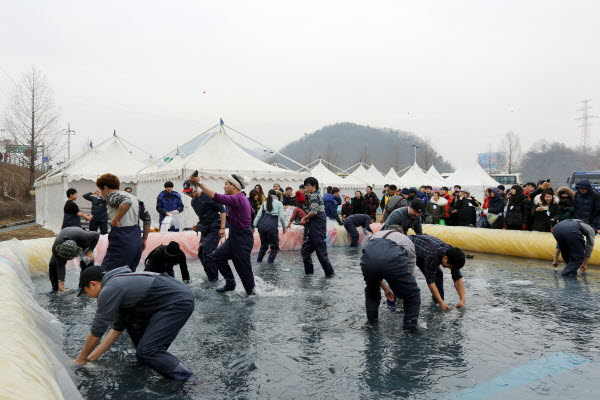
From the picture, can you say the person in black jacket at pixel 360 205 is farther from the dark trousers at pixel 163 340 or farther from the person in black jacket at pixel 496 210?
the dark trousers at pixel 163 340

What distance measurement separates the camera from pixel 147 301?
11.6ft

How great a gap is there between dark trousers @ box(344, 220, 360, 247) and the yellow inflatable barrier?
211cm

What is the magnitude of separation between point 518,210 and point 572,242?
11.3 ft

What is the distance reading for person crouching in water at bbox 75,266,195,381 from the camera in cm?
338

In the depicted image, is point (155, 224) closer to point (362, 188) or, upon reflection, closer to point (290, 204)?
point (290, 204)

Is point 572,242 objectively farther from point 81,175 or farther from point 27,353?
point 81,175

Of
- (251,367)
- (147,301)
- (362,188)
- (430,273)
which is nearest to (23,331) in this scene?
(147,301)

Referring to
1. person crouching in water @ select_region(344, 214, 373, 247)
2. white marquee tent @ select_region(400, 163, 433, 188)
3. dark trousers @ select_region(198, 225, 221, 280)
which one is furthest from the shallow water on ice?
white marquee tent @ select_region(400, 163, 433, 188)

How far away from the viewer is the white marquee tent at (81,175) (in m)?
18.0

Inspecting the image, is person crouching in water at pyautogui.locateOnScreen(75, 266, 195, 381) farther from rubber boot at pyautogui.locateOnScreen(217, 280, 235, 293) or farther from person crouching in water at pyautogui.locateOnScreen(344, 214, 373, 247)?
person crouching in water at pyautogui.locateOnScreen(344, 214, 373, 247)

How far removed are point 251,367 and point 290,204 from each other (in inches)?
412

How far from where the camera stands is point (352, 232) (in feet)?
41.9

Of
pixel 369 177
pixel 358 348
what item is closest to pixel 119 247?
pixel 358 348

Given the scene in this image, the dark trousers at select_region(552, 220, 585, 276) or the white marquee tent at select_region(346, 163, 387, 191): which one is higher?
the white marquee tent at select_region(346, 163, 387, 191)
